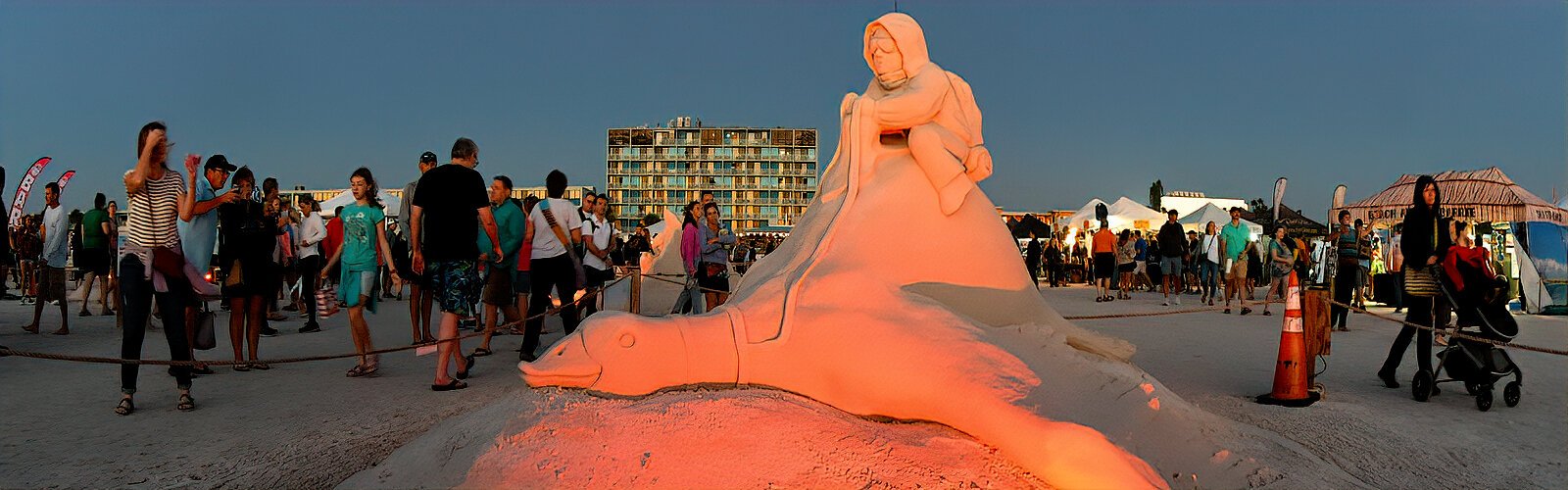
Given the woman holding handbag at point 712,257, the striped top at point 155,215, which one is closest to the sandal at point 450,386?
the striped top at point 155,215

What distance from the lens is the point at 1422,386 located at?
5.81 meters

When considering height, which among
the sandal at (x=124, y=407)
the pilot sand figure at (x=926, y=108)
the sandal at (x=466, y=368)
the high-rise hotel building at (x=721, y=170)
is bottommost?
the sandal at (x=124, y=407)

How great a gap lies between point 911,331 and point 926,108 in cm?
131

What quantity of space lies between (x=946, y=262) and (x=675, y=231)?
323 inches

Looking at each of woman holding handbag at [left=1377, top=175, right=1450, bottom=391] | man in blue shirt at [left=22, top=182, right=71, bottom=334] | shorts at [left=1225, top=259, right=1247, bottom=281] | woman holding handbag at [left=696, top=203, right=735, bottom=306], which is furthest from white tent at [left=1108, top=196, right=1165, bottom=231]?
man in blue shirt at [left=22, top=182, right=71, bottom=334]

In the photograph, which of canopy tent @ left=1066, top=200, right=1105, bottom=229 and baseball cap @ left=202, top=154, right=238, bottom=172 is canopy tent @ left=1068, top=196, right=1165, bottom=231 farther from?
baseball cap @ left=202, top=154, right=238, bottom=172

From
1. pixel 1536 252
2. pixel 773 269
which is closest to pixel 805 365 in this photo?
pixel 773 269

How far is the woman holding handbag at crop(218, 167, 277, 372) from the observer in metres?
6.52

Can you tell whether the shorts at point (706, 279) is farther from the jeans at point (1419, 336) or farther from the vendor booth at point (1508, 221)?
Answer: the vendor booth at point (1508, 221)

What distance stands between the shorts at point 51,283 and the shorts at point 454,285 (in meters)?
6.53

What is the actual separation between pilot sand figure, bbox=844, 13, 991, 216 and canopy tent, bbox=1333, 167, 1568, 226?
17784 millimetres

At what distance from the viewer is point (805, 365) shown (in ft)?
11.1

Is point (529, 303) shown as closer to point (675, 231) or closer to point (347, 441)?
point (347, 441)

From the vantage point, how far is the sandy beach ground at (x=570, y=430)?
3.03 metres
